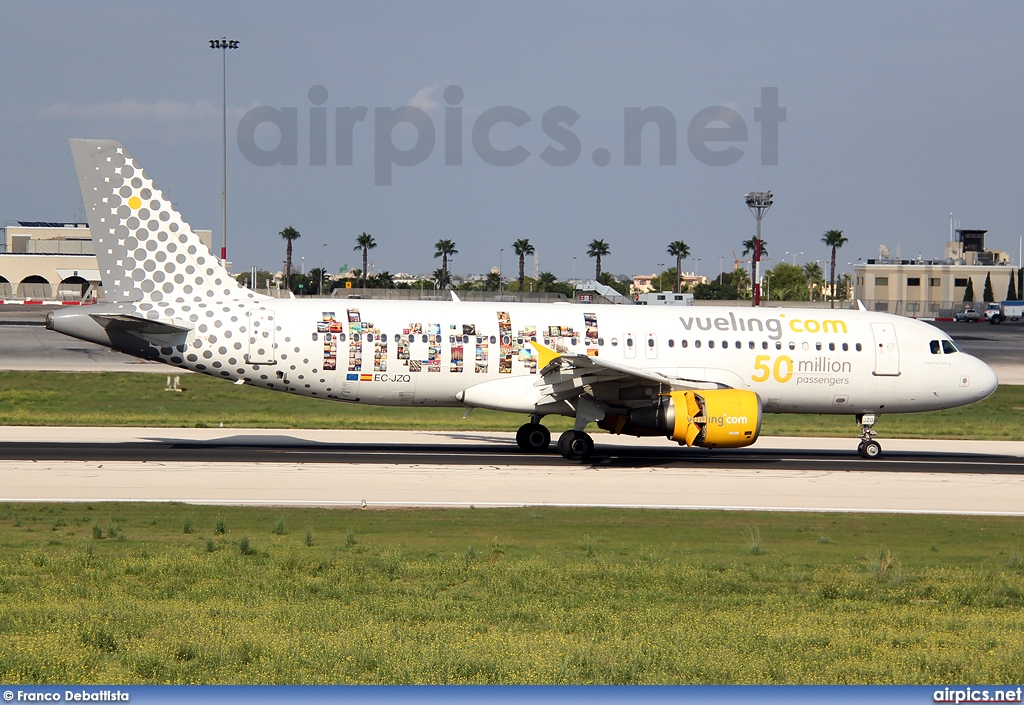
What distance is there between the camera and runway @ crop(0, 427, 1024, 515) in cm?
2125

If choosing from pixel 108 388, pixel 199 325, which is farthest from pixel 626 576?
pixel 108 388

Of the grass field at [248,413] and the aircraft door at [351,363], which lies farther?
the grass field at [248,413]

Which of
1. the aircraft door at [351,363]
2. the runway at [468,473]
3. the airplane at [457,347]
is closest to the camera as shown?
the runway at [468,473]

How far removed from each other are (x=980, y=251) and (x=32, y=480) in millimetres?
199495

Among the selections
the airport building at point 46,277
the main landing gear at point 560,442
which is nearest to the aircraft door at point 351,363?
the main landing gear at point 560,442

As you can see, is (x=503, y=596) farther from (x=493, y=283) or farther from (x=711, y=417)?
(x=493, y=283)

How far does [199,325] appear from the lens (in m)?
26.4

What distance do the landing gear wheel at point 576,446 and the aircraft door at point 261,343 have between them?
759cm

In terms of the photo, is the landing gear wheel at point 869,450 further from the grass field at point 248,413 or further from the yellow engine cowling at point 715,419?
the grass field at point 248,413

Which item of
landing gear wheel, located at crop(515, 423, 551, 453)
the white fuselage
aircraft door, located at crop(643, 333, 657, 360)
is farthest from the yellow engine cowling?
landing gear wheel, located at crop(515, 423, 551, 453)

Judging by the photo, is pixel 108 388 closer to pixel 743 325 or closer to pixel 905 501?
pixel 743 325

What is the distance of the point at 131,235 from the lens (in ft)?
88.6

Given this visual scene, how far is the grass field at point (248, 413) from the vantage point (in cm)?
3547

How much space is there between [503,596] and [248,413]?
89.2 feet
